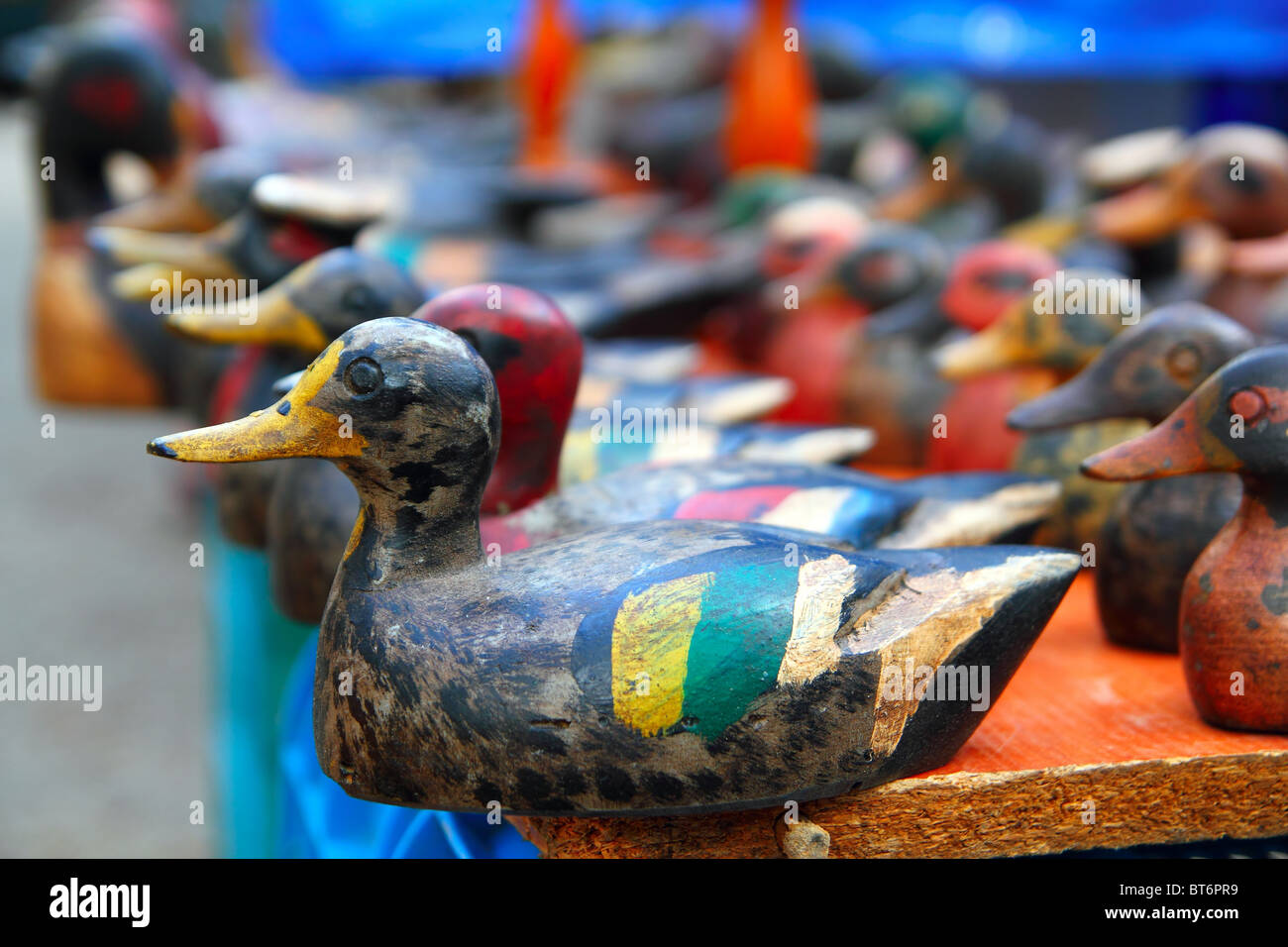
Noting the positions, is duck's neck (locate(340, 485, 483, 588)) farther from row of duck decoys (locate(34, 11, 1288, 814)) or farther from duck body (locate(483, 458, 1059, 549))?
duck body (locate(483, 458, 1059, 549))

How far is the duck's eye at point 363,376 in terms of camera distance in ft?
3.48

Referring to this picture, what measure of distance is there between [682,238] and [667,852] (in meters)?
2.51

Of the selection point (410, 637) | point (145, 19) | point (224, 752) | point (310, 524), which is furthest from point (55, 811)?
point (145, 19)

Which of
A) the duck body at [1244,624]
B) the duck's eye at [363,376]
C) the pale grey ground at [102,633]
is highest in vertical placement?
the duck's eye at [363,376]

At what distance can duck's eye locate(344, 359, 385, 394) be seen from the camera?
106cm

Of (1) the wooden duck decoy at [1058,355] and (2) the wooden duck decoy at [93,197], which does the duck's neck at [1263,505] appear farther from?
(2) the wooden duck decoy at [93,197]

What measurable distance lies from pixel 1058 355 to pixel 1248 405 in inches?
23.4

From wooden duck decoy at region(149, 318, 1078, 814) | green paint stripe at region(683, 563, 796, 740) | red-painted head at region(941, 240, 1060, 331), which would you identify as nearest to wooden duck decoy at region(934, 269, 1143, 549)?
red-painted head at region(941, 240, 1060, 331)

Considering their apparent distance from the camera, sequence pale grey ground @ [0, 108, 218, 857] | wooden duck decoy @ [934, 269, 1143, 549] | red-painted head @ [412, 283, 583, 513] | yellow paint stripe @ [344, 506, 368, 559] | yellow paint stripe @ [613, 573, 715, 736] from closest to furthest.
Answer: yellow paint stripe @ [613, 573, 715, 736]
yellow paint stripe @ [344, 506, 368, 559]
red-painted head @ [412, 283, 583, 513]
wooden duck decoy @ [934, 269, 1143, 549]
pale grey ground @ [0, 108, 218, 857]

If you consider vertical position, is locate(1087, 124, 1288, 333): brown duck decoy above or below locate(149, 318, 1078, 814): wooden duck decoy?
above

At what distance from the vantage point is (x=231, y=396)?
6.37ft

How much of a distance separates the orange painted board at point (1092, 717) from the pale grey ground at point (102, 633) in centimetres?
206

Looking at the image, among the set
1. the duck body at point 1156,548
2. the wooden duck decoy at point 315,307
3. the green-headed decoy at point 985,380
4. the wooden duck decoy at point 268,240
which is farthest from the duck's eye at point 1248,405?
the wooden duck decoy at point 268,240

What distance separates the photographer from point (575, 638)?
1045 mm
